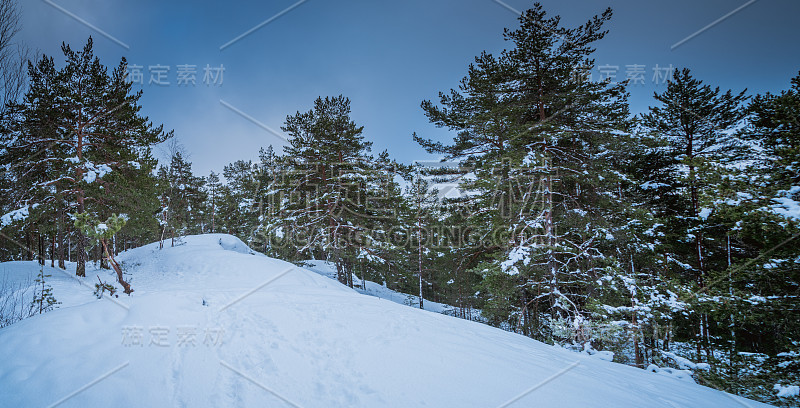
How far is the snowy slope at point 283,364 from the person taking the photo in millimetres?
2869

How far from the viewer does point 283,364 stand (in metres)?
3.56

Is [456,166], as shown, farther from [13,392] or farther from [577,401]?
[13,392]

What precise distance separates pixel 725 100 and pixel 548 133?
346 inches

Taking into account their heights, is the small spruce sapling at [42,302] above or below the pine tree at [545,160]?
below

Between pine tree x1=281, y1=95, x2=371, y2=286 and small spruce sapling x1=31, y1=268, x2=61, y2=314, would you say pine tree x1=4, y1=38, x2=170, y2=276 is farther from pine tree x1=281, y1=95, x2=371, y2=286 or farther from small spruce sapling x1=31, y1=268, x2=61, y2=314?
pine tree x1=281, y1=95, x2=371, y2=286

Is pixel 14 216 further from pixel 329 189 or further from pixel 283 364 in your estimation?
pixel 283 364

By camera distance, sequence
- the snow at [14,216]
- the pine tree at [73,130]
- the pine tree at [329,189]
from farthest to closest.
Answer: the pine tree at [329,189]
the pine tree at [73,130]
the snow at [14,216]

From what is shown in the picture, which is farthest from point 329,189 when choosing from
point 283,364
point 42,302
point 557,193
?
point 283,364

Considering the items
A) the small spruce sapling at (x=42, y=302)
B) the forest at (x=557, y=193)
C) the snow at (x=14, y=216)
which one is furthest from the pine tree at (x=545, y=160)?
the snow at (x=14, y=216)

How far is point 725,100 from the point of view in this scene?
10828 millimetres

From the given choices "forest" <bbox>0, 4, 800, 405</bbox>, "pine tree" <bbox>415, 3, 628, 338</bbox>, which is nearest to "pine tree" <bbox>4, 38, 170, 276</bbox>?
"forest" <bbox>0, 4, 800, 405</bbox>

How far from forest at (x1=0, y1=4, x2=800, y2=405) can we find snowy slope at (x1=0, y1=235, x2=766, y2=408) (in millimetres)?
3803

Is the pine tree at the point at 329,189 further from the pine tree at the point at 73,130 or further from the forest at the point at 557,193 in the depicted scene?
the pine tree at the point at 73,130

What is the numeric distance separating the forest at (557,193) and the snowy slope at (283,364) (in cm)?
380
